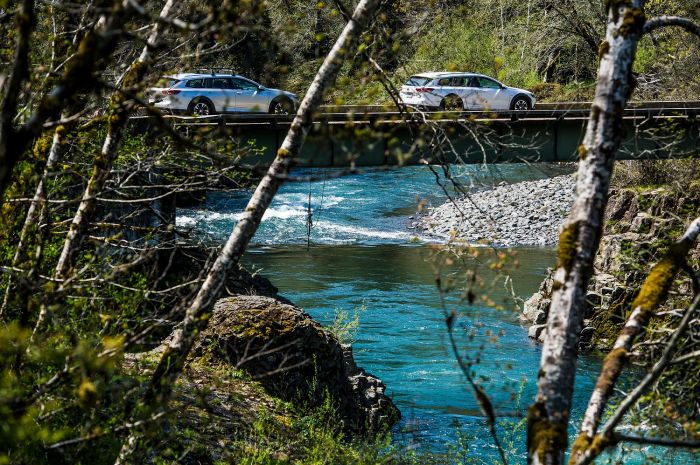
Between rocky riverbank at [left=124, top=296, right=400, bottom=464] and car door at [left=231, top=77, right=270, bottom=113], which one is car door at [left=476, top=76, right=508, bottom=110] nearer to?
car door at [left=231, top=77, right=270, bottom=113]

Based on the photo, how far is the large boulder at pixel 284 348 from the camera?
9.81 m

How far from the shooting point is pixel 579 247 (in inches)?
165

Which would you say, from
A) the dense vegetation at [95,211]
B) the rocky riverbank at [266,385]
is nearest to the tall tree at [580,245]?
the dense vegetation at [95,211]

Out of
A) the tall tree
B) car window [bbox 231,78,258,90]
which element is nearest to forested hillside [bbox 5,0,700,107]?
car window [bbox 231,78,258,90]

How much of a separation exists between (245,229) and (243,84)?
22.2m

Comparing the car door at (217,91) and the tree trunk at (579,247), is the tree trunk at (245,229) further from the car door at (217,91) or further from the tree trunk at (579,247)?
the car door at (217,91)

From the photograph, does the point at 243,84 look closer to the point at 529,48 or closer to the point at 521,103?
the point at 521,103

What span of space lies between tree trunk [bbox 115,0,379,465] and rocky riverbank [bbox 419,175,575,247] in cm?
2183

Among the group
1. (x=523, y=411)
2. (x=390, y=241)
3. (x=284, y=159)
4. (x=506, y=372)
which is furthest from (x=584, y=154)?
(x=390, y=241)

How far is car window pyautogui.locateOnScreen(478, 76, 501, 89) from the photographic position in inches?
1195

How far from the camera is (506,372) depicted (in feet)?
51.2

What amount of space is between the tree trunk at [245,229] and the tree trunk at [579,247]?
1.85m

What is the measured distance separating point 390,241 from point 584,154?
79.1 ft

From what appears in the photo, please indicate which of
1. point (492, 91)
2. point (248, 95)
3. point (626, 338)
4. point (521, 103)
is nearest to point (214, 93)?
point (248, 95)
